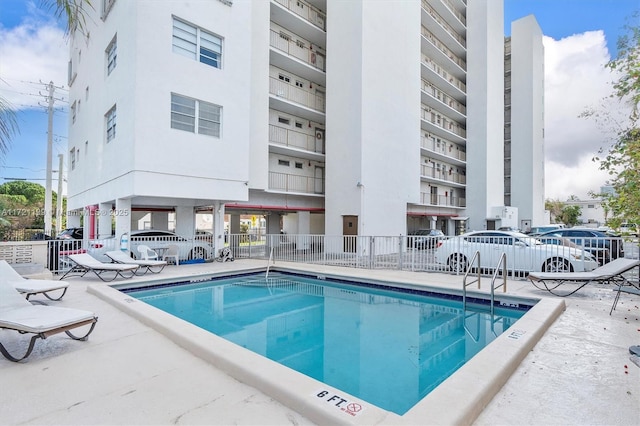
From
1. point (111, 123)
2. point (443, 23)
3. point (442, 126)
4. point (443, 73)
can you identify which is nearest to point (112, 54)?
point (111, 123)

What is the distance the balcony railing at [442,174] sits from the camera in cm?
2788

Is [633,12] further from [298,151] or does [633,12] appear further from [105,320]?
[298,151]

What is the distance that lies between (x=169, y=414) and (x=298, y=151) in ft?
57.0

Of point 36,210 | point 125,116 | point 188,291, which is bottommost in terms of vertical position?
point 188,291

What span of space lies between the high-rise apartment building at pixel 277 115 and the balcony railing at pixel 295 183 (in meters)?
0.09

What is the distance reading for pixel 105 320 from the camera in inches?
221

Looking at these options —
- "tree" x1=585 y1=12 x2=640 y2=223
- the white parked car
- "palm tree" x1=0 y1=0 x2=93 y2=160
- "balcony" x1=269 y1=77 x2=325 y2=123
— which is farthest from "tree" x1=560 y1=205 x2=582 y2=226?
"palm tree" x1=0 y1=0 x2=93 y2=160

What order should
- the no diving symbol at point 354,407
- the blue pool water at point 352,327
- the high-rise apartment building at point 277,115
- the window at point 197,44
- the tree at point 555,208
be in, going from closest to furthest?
the no diving symbol at point 354,407
the blue pool water at point 352,327
the high-rise apartment building at point 277,115
the window at point 197,44
the tree at point 555,208

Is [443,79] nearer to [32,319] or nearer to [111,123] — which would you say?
[111,123]

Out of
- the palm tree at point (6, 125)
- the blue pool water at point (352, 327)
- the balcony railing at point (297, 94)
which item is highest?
the balcony railing at point (297, 94)

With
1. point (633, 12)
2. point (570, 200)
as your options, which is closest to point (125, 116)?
point (633, 12)

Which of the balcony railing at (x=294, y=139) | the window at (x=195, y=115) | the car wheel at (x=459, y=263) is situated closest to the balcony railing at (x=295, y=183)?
the balcony railing at (x=294, y=139)

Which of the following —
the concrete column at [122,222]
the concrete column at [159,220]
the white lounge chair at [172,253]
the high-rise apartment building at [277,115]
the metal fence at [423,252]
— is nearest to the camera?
the metal fence at [423,252]

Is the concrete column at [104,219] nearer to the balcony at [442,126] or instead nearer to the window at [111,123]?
the window at [111,123]
